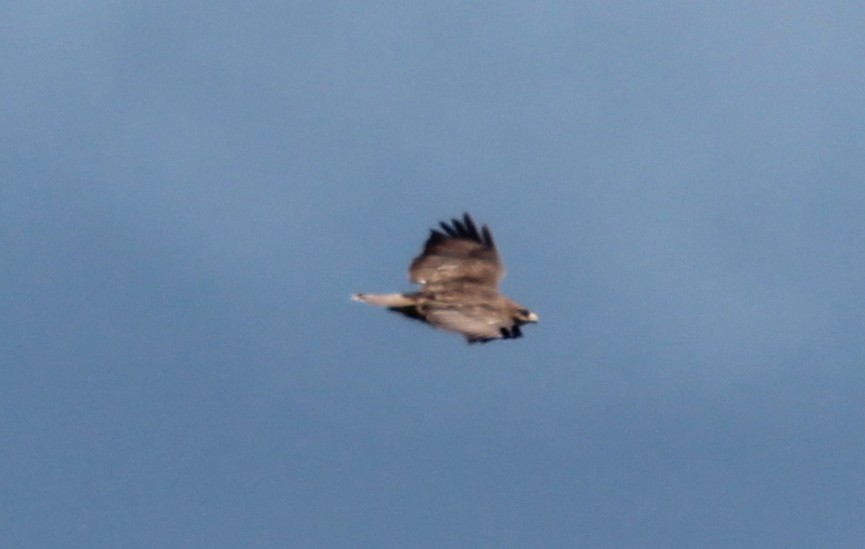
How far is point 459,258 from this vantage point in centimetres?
3145

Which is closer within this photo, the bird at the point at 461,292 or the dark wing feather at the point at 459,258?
the bird at the point at 461,292

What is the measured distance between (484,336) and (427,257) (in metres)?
4.21

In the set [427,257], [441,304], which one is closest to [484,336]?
[441,304]

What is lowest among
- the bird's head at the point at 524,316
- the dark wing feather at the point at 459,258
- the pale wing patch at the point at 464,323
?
the pale wing patch at the point at 464,323

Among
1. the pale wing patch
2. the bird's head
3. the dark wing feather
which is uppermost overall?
the dark wing feather

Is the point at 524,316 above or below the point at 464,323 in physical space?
above

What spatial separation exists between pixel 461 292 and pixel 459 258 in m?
1.04

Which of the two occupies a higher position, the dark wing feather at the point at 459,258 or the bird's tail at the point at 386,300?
the dark wing feather at the point at 459,258

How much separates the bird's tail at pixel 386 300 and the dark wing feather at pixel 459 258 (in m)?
1.14

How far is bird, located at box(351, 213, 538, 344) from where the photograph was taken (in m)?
28.7

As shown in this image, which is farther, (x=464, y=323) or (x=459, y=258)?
(x=459, y=258)

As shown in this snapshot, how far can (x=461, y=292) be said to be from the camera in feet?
100

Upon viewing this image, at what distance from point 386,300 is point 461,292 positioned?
1342 millimetres

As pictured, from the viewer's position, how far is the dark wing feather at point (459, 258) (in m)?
31.2
